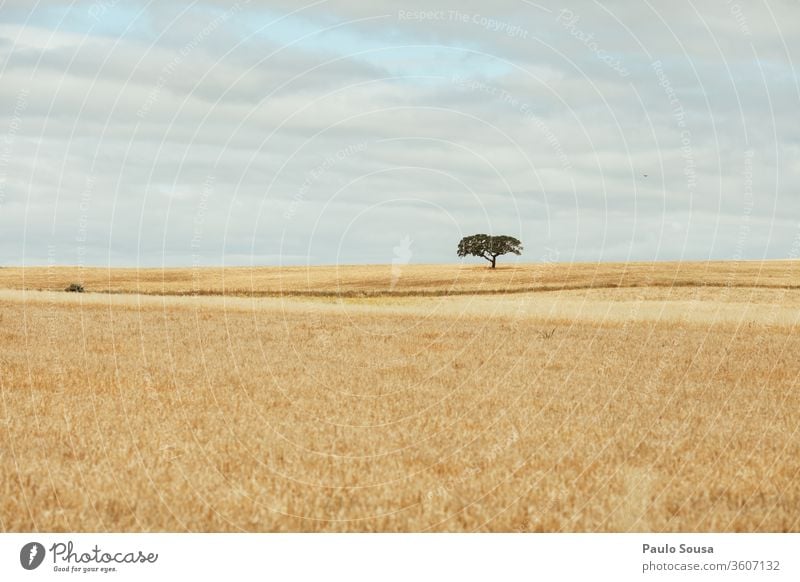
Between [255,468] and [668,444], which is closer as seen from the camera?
[255,468]

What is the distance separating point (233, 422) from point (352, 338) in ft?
55.4

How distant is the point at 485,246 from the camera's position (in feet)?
388

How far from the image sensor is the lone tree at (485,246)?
388 ft

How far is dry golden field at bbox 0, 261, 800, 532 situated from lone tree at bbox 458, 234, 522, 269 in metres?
81.8

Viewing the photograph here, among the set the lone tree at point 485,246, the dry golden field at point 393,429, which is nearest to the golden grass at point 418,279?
the lone tree at point 485,246

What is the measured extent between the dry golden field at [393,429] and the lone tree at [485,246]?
81.8m

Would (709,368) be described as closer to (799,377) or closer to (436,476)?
(799,377)

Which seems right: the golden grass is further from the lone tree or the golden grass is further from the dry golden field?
the dry golden field

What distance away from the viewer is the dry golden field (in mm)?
9594

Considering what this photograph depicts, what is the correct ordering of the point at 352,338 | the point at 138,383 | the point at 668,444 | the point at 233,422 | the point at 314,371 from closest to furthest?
the point at 668,444
the point at 233,422
the point at 138,383
the point at 314,371
the point at 352,338

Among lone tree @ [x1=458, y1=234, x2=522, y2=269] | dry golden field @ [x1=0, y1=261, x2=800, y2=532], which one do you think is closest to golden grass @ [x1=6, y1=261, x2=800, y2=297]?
lone tree @ [x1=458, y1=234, x2=522, y2=269]

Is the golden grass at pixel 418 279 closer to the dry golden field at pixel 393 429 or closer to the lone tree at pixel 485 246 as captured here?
the lone tree at pixel 485 246

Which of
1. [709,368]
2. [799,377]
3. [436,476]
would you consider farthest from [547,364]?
[436,476]

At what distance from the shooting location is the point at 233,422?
1470cm
